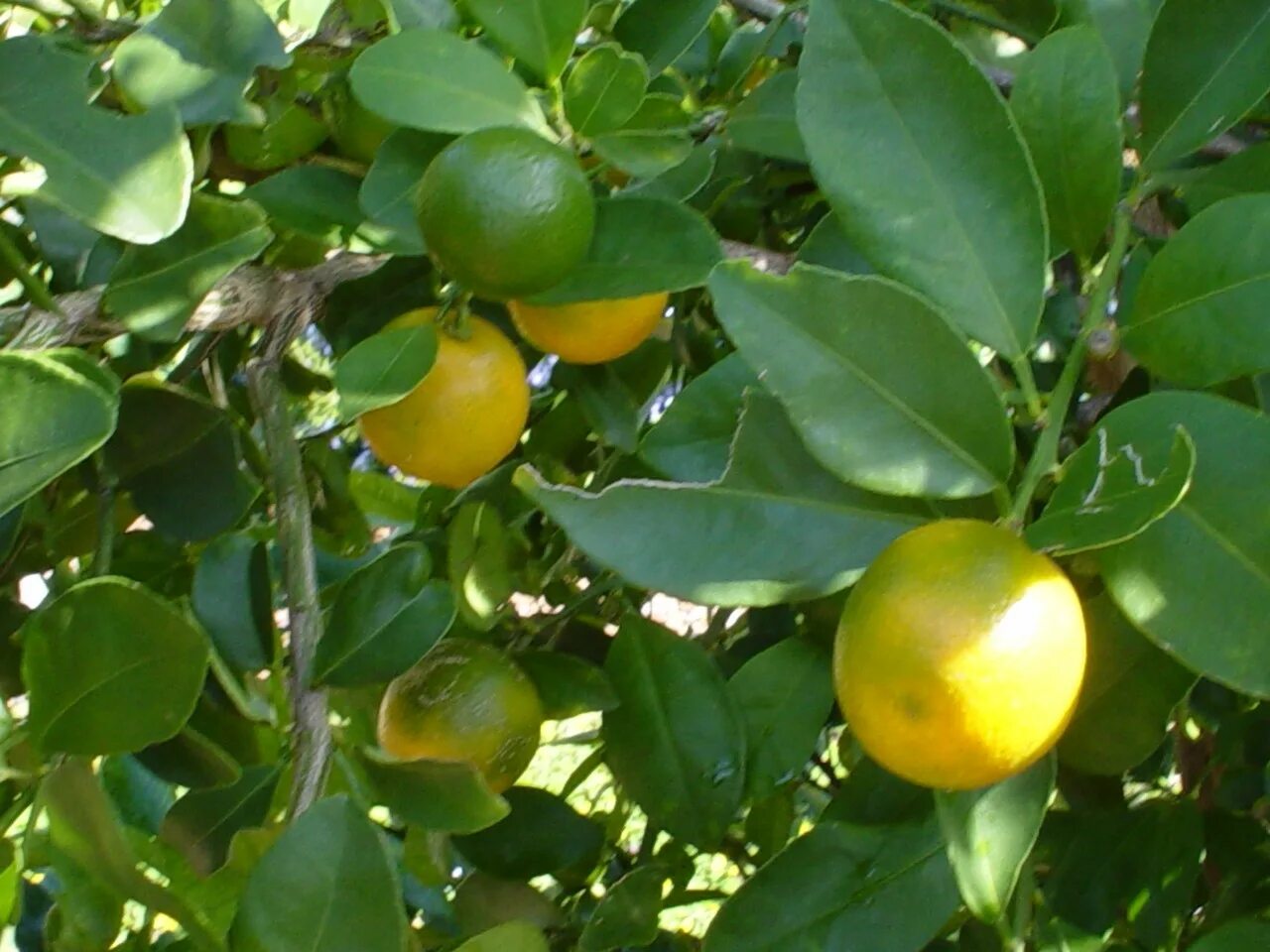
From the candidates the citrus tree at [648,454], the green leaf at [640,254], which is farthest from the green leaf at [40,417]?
the green leaf at [640,254]

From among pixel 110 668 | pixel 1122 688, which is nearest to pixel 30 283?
pixel 110 668

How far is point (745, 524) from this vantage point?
0.43m

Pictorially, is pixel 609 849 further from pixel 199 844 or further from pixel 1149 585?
pixel 1149 585

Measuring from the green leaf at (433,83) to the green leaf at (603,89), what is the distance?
4 centimetres

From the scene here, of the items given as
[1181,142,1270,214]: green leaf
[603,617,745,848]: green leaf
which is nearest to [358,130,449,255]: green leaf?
[603,617,745,848]: green leaf

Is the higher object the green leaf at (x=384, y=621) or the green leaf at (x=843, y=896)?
the green leaf at (x=384, y=621)

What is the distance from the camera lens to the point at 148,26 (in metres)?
0.56

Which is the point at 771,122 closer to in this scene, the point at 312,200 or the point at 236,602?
the point at 312,200

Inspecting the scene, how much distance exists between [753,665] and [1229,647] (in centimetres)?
24

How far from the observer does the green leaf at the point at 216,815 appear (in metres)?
0.53

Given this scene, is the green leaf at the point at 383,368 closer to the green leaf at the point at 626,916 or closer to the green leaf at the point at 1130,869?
the green leaf at the point at 626,916

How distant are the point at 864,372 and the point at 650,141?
0.63 ft

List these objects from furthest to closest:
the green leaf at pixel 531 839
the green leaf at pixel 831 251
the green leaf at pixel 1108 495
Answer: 1. the green leaf at pixel 531 839
2. the green leaf at pixel 831 251
3. the green leaf at pixel 1108 495

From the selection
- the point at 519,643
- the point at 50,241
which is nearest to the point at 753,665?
the point at 519,643
